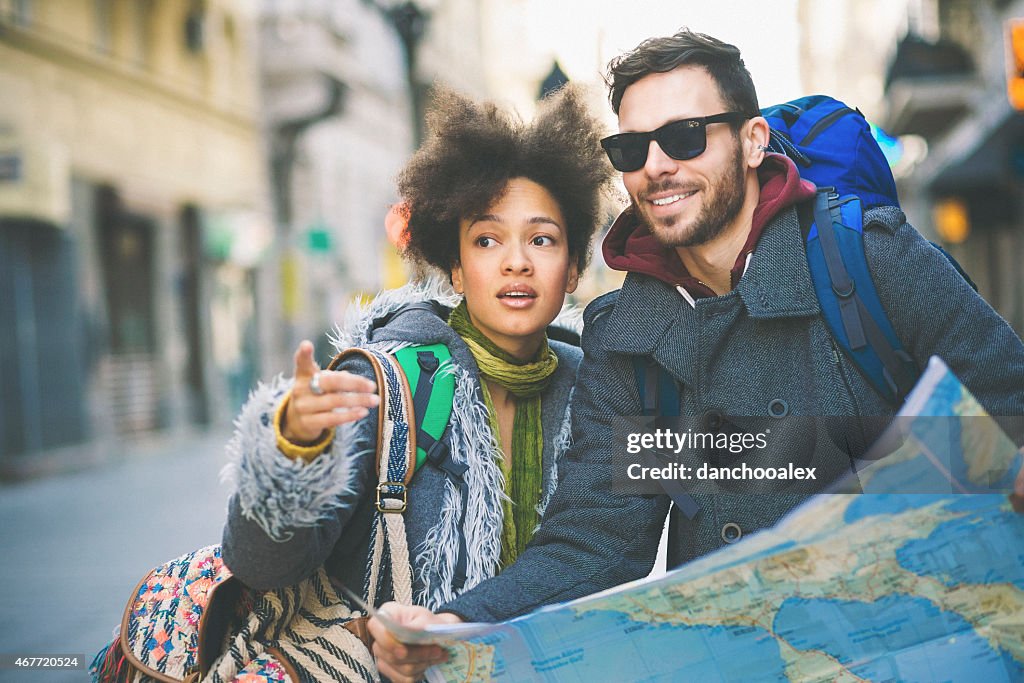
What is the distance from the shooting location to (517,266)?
2578 mm

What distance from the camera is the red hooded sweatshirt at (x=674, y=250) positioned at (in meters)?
2.17

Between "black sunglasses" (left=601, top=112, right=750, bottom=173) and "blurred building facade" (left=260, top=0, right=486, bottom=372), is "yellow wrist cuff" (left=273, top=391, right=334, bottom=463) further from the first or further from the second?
"blurred building facade" (left=260, top=0, right=486, bottom=372)

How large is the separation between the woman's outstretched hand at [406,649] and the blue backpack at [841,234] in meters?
0.66

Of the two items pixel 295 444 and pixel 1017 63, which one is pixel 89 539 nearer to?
pixel 295 444

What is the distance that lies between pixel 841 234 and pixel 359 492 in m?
1.17

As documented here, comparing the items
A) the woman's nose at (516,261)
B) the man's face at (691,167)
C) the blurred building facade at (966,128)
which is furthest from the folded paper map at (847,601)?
the blurred building facade at (966,128)

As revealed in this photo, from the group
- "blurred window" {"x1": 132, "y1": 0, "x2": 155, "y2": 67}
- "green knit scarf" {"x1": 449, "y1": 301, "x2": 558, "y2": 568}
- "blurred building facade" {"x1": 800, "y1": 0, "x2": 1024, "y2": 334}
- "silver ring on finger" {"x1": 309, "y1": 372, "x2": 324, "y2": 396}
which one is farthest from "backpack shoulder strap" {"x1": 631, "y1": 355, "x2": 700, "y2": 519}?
"blurred window" {"x1": 132, "y1": 0, "x2": 155, "y2": 67}

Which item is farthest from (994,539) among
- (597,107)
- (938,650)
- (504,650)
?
(597,107)

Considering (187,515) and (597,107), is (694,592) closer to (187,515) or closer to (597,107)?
(597,107)

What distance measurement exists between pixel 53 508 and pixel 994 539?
9.42m

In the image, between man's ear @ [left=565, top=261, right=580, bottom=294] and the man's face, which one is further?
man's ear @ [left=565, top=261, right=580, bottom=294]

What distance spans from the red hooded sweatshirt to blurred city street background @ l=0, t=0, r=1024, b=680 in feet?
1.45

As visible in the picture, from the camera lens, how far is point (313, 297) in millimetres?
22453

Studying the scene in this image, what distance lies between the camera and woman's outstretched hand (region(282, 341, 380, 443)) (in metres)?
1.89
